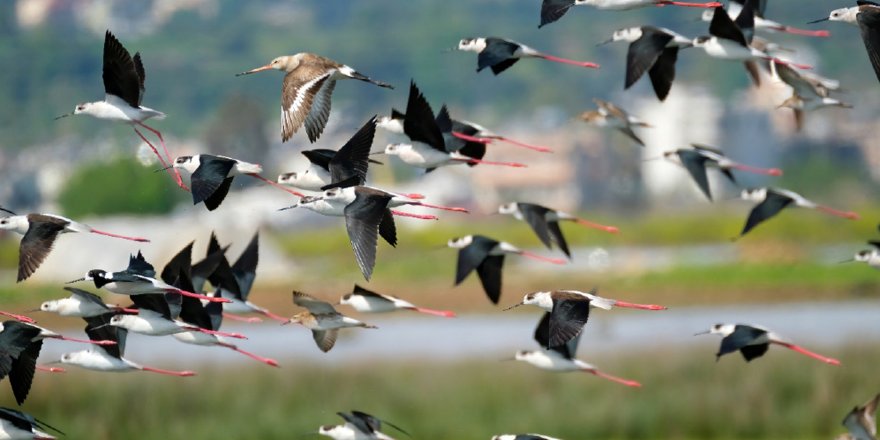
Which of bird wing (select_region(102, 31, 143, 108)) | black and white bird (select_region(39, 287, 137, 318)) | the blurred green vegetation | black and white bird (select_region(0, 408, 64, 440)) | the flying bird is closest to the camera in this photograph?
black and white bird (select_region(0, 408, 64, 440))

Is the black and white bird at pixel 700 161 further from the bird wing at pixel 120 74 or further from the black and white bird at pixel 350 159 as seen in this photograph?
the bird wing at pixel 120 74

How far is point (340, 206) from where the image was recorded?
9.09 meters

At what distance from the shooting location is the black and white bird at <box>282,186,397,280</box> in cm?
864

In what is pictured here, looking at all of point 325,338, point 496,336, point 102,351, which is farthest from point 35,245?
point 496,336

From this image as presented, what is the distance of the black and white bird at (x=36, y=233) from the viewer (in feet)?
29.7

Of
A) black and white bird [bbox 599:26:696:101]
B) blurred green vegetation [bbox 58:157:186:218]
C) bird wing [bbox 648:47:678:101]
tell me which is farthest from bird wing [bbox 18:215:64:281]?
blurred green vegetation [bbox 58:157:186:218]

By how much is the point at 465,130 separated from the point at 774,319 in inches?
838

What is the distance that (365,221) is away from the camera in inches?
348

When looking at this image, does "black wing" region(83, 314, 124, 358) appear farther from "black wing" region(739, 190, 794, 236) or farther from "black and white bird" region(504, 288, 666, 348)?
"black wing" region(739, 190, 794, 236)

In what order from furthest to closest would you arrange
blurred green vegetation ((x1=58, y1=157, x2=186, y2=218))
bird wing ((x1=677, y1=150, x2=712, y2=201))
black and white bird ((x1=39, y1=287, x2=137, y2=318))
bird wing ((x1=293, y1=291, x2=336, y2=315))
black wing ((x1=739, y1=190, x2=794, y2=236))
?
blurred green vegetation ((x1=58, y1=157, x2=186, y2=218)), bird wing ((x1=677, y1=150, x2=712, y2=201)), black wing ((x1=739, y1=190, x2=794, y2=236)), bird wing ((x1=293, y1=291, x2=336, y2=315)), black and white bird ((x1=39, y1=287, x2=137, y2=318))

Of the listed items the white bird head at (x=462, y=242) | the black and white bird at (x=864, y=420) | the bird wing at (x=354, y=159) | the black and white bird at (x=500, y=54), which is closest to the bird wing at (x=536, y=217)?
the white bird head at (x=462, y=242)

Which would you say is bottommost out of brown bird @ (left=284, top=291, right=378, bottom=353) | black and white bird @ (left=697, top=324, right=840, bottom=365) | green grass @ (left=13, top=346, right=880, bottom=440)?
green grass @ (left=13, top=346, right=880, bottom=440)

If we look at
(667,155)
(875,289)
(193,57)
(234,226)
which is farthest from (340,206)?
(193,57)

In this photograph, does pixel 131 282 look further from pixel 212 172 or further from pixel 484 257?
pixel 484 257
